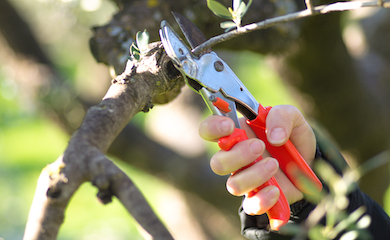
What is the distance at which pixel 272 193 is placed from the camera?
2.18 feet

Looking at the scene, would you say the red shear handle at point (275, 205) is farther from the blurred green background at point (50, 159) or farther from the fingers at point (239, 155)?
the blurred green background at point (50, 159)

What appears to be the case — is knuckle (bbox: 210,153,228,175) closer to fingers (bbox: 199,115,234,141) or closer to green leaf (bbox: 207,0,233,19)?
fingers (bbox: 199,115,234,141)

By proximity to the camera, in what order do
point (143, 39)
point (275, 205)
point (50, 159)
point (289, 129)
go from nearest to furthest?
point (143, 39) < point (275, 205) < point (289, 129) < point (50, 159)

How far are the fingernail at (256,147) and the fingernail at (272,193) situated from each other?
3.6 inches

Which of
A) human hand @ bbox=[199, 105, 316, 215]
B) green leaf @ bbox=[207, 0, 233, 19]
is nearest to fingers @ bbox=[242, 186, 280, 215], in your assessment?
human hand @ bbox=[199, 105, 316, 215]

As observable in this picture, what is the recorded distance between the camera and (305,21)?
138cm

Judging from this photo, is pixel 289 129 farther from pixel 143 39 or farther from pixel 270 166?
pixel 143 39

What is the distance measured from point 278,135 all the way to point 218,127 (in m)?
0.17

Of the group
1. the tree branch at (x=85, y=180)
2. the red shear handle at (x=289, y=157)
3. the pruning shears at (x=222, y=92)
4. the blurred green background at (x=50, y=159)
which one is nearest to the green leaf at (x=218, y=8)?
the pruning shears at (x=222, y=92)

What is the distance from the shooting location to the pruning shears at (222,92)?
0.59 m

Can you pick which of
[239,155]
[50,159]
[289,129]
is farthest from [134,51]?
[50,159]

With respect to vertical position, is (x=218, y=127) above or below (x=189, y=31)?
below

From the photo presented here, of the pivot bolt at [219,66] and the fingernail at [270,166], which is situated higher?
the pivot bolt at [219,66]

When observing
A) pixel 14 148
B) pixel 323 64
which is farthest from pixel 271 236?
pixel 14 148
